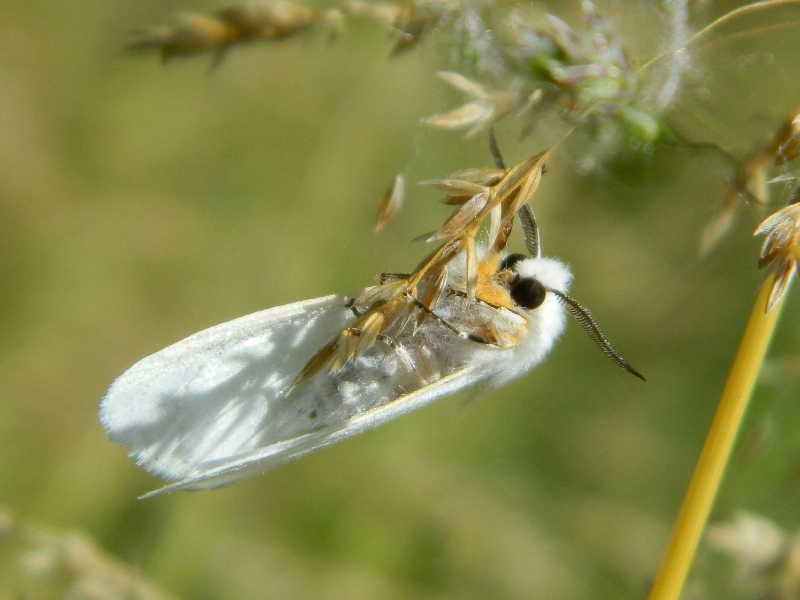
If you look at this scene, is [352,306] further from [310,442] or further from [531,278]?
[531,278]

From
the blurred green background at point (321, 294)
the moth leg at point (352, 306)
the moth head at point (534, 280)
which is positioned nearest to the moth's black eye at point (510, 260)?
the moth head at point (534, 280)

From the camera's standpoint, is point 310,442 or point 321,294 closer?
point 310,442

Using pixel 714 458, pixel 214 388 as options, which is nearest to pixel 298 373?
pixel 214 388

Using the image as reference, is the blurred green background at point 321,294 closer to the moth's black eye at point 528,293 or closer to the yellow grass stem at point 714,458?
the moth's black eye at point 528,293

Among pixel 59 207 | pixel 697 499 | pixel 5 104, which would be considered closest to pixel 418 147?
pixel 59 207

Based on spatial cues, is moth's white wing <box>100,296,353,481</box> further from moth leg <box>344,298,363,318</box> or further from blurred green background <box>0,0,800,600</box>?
blurred green background <box>0,0,800,600</box>

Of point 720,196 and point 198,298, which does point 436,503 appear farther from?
point 720,196

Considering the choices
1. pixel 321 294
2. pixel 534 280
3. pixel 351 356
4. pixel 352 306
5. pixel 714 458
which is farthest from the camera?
pixel 321 294

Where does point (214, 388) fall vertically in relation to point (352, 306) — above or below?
below
